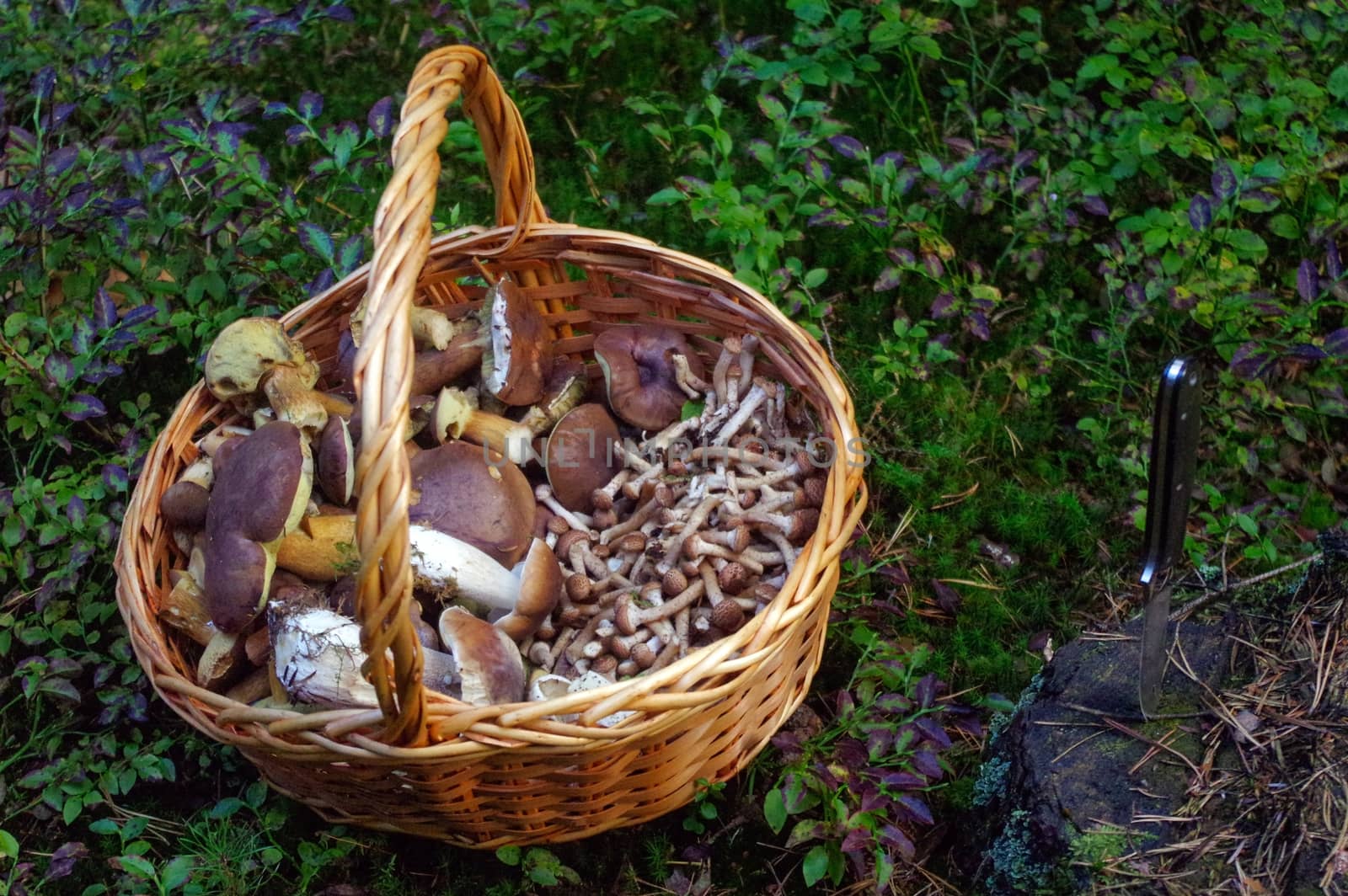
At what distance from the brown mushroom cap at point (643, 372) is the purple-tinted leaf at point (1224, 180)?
1587 mm

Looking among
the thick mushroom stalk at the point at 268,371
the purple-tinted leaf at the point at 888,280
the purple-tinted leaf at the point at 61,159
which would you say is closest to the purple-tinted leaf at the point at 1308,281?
the purple-tinted leaf at the point at 888,280

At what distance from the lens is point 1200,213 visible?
3.00 metres

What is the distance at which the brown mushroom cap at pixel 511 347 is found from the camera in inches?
103

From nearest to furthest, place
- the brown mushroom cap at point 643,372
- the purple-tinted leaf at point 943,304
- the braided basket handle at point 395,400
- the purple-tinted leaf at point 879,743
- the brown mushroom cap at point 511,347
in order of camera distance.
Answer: the braided basket handle at point 395,400
the purple-tinted leaf at point 879,743
the brown mushroom cap at point 511,347
the brown mushroom cap at point 643,372
the purple-tinted leaf at point 943,304

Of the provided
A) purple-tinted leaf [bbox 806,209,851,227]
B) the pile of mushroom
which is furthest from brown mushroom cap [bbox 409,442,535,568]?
purple-tinted leaf [bbox 806,209,851,227]

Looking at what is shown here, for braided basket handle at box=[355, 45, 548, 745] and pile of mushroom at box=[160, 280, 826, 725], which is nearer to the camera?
braided basket handle at box=[355, 45, 548, 745]

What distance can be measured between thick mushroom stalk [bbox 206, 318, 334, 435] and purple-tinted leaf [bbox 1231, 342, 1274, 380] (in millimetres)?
2413

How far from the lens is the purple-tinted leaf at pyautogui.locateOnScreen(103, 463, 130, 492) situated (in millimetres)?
2762

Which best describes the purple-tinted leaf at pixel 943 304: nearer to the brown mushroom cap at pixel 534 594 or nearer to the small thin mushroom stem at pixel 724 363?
the small thin mushroom stem at pixel 724 363

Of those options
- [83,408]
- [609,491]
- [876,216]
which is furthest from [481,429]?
[876,216]

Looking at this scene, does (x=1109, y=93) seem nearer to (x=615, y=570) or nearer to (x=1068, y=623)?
(x=1068, y=623)

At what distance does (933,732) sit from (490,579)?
1.03m

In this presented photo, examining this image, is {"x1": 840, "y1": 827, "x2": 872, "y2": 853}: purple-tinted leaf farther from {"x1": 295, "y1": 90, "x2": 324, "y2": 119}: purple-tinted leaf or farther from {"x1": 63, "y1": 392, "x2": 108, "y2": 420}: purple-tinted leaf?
{"x1": 295, "y1": 90, "x2": 324, "y2": 119}: purple-tinted leaf

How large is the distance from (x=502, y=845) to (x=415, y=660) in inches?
32.6
